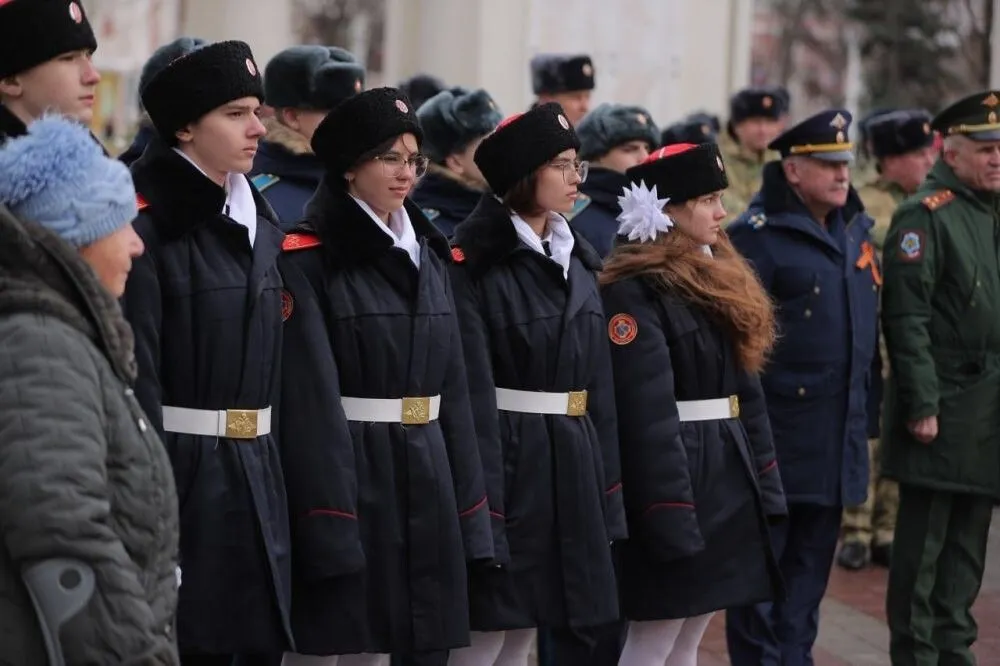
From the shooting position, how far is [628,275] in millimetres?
6293

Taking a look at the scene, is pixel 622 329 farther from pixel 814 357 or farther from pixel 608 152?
pixel 608 152

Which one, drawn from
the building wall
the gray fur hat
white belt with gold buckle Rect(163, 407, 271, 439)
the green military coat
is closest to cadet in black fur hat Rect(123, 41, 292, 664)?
white belt with gold buckle Rect(163, 407, 271, 439)

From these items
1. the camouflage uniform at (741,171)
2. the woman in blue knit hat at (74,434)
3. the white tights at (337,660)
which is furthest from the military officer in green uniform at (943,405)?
the woman in blue knit hat at (74,434)

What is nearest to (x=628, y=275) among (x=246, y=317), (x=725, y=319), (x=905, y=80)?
(x=725, y=319)

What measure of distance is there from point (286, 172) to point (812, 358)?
2.00 metres

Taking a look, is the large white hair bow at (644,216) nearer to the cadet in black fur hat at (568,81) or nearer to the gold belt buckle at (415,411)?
the gold belt buckle at (415,411)

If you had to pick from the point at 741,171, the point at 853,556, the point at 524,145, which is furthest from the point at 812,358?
the point at 741,171

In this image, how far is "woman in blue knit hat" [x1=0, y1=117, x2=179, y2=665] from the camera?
3.52 m

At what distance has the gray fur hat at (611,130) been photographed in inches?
325

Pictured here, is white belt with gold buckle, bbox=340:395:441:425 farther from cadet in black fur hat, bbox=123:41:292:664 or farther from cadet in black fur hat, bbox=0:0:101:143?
cadet in black fur hat, bbox=0:0:101:143

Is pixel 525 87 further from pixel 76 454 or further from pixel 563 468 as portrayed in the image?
pixel 76 454

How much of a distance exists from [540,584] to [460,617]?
1.59ft

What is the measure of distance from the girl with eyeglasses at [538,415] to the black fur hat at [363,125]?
0.56 metres

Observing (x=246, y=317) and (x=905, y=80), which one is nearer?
(x=246, y=317)
